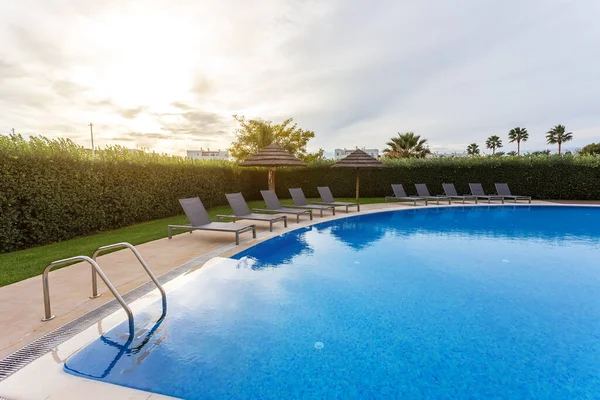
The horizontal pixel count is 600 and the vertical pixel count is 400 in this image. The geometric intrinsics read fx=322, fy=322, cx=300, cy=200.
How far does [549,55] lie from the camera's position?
51.2ft

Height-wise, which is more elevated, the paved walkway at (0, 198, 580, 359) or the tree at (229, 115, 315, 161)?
the tree at (229, 115, 315, 161)

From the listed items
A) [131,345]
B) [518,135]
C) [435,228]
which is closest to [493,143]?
[518,135]

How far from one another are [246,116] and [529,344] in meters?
21.4

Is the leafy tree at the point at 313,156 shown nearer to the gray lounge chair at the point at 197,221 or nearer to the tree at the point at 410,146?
the gray lounge chair at the point at 197,221

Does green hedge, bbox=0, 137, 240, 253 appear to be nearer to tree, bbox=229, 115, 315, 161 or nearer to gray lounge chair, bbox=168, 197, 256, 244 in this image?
gray lounge chair, bbox=168, 197, 256, 244

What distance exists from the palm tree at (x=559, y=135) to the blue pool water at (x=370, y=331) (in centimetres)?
7232

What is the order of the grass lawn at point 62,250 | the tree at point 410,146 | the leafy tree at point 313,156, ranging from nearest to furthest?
the grass lawn at point 62,250 → the leafy tree at point 313,156 → the tree at point 410,146

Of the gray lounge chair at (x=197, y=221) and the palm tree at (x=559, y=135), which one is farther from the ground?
the palm tree at (x=559, y=135)

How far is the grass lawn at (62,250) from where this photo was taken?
566 cm

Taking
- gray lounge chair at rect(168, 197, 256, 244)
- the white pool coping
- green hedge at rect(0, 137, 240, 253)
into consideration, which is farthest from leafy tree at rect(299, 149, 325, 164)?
the white pool coping

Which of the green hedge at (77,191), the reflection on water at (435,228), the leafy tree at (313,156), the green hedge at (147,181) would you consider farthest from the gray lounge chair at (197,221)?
the leafy tree at (313,156)

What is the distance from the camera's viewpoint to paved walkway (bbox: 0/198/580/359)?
142 inches

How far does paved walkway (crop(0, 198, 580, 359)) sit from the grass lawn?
48cm

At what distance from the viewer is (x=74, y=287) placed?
4902 mm
